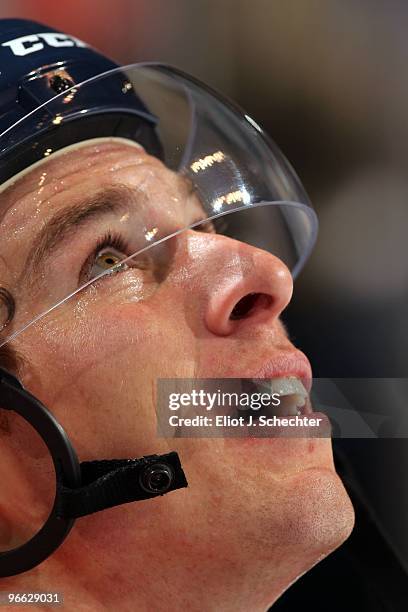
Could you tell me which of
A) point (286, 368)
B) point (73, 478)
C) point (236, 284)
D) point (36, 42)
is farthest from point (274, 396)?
point (36, 42)

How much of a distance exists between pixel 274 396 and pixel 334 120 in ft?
2.17

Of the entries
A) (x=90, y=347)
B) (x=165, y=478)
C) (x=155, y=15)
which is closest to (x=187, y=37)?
(x=155, y=15)

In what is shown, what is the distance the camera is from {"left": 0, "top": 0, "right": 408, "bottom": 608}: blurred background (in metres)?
1.35

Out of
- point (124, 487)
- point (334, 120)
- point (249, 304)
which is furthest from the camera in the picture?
point (334, 120)

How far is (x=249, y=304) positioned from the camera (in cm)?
110

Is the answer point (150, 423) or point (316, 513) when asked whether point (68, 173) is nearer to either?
point (150, 423)

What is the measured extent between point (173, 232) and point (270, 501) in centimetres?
33

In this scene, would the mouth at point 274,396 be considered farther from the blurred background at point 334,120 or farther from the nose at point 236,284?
the blurred background at point 334,120

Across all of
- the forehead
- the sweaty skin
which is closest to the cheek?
the sweaty skin

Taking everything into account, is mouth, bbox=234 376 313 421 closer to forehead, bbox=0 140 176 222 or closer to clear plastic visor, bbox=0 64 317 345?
clear plastic visor, bbox=0 64 317 345

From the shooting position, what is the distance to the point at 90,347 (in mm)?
1041

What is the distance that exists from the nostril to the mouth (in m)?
0.09

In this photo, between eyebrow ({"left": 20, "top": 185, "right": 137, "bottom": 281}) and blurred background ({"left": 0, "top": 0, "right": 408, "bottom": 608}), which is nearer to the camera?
eyebrow ({"left": 20, "top": 185, "right": 137, "bottom": 281})

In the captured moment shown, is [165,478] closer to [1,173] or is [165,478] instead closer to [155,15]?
[1,173]
